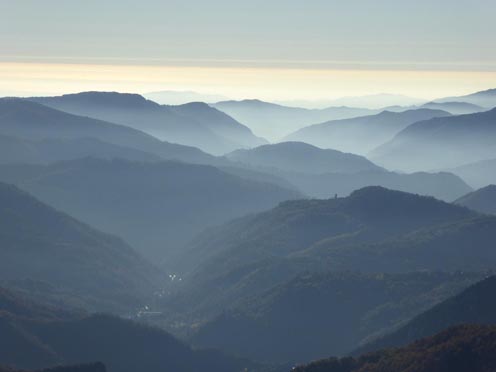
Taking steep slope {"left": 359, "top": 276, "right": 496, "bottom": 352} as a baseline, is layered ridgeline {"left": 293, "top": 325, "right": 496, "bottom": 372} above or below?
above

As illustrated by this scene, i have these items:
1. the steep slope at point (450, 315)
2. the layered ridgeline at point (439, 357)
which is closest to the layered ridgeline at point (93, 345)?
the steep slope at point (450, 315)

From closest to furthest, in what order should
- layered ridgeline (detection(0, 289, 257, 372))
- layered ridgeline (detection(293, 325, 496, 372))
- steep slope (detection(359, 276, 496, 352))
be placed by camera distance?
1. layered ridgeline (detection(293, 325, 496, 372))
2. layered ridgeline (detection(0, 289, 257, 372))
3. steep slope (detection(359, 276, 496, 352))

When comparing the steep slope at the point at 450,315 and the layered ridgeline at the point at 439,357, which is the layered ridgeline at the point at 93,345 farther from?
the layered ridgeline at the point at 439,357

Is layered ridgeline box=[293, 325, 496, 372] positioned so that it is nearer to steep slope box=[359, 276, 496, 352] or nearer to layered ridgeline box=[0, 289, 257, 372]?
steep slope box=[359, 276, 496, 352]

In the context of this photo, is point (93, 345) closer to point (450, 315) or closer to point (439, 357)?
point (450, 315)

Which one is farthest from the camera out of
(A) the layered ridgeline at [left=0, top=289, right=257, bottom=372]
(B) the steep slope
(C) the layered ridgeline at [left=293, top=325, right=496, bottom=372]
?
(B) the steep slope

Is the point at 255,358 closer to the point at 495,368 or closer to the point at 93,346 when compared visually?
the point at 93,346

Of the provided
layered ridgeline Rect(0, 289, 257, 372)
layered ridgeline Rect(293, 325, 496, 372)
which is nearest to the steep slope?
layered ridgeline Rect(0, 289, 257, 372)
